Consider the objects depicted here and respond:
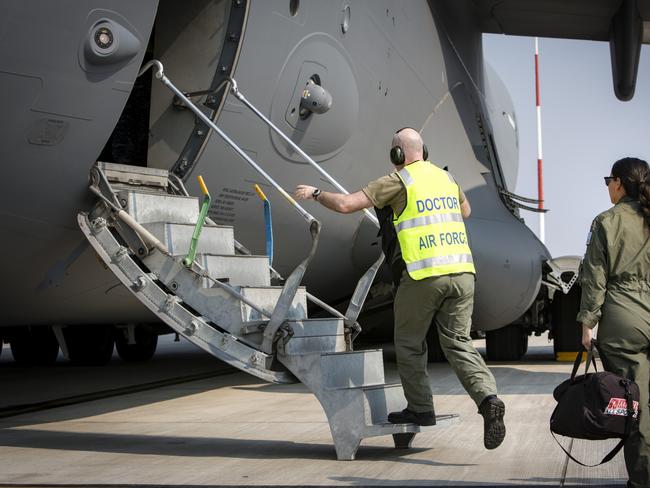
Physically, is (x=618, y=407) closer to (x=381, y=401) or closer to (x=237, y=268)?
(x=381, y=401)

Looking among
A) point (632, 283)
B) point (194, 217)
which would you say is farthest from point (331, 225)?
point (632, 283)

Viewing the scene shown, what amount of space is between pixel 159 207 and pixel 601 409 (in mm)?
3217

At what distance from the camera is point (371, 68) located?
8.82 meters

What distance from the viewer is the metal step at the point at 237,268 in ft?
19.5

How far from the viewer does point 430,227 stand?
5090 millimetres

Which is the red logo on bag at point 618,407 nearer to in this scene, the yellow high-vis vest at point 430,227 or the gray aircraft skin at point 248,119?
the yellow high-vis vest at point 430,227

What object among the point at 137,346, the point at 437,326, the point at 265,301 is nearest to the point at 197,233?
the point at 265,301

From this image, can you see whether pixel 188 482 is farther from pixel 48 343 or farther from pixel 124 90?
pixel 48 343

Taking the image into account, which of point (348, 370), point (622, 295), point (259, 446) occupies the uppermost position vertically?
point (622, 295)

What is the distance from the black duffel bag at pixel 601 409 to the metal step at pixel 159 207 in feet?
9.91

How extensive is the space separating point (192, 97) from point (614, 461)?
3585mm

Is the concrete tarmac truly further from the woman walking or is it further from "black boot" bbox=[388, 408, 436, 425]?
the woman walking

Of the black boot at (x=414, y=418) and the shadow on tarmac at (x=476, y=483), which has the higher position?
the black boot at (x=414, y=418)

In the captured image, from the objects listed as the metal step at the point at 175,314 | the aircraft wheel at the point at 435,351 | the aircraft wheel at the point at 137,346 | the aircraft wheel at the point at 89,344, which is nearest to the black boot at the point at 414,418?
the metal step at the point at 175,314
